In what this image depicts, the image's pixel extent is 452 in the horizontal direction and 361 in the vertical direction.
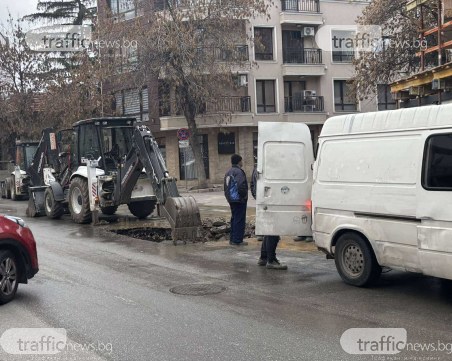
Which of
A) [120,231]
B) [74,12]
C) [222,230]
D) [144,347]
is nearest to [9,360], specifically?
[144,347]

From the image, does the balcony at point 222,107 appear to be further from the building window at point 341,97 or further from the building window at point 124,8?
the building window at point 341,97

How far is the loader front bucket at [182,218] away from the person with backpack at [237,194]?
106 centimetres

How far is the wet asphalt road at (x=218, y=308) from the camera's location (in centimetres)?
502

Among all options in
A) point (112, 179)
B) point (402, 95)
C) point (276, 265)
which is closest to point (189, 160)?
point (112, 179)

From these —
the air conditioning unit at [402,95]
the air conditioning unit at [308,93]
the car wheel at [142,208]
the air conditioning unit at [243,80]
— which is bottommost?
the car wheel at [142,208]

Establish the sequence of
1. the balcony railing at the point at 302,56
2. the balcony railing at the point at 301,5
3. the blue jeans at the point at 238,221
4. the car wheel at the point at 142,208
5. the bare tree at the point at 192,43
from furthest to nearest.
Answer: the balcony railing at the point at 302,56 → the balcony railing at the point at 301,5 → the bare tree at the point at 192,43 → the car wheel at the point at 142,208 → the blue jeans at the point at 238,221

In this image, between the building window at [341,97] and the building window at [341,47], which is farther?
the building window at [341,47]

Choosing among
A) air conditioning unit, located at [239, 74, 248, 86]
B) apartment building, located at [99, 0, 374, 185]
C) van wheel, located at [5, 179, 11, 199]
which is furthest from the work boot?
air conditioning unit, located at [239, 74, 248, 86]

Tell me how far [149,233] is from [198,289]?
6.31 metres

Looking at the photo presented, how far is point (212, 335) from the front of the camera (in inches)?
212

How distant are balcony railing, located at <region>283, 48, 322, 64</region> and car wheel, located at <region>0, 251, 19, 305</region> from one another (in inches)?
1157

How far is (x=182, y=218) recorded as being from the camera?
38.3ft

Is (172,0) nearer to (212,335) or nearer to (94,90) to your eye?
(94,90)

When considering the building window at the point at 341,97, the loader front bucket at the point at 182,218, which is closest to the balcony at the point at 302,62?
the building window at the point at 341,97
